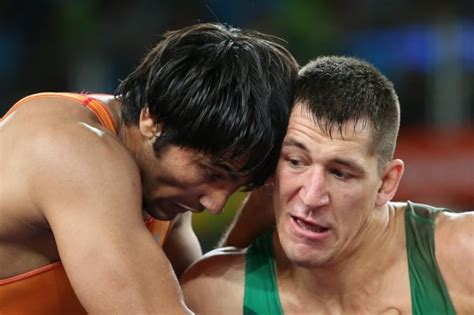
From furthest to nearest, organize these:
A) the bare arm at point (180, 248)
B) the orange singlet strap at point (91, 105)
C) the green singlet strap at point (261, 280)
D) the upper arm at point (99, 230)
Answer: the bare arm at point (180, 248) → the green singlet strap at point (261, 280) → the orange singlet strap at point (91, 105) → the upper arm at point (99, 230)

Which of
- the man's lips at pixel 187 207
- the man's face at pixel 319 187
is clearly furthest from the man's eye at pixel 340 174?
the man's lips at pixel 187 207

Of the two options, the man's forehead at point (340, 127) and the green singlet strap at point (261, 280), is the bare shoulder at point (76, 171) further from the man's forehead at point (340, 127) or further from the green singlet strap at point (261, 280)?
the green singlet strap at point (261, 280)

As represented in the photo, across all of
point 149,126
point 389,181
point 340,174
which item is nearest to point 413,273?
point 389,181

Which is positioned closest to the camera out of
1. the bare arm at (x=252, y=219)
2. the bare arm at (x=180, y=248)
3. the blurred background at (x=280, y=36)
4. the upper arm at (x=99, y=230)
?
the upper arm at (x=99, y=230)

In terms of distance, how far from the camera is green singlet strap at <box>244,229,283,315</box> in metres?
2.71

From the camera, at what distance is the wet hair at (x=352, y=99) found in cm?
242

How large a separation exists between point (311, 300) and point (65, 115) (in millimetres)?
925

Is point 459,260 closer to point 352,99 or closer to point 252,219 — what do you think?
point 352,99

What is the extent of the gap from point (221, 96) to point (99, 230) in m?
0.53

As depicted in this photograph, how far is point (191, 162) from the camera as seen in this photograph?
7.93ft

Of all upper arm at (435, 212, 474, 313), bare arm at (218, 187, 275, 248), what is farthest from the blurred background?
upper arm at (435, 212, 474, 313)

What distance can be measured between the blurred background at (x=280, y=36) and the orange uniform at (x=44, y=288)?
4.07 m

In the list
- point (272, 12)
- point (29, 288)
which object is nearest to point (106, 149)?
point (29, 288)

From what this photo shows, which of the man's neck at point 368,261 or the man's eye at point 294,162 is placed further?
the man's neck at point 368,261
